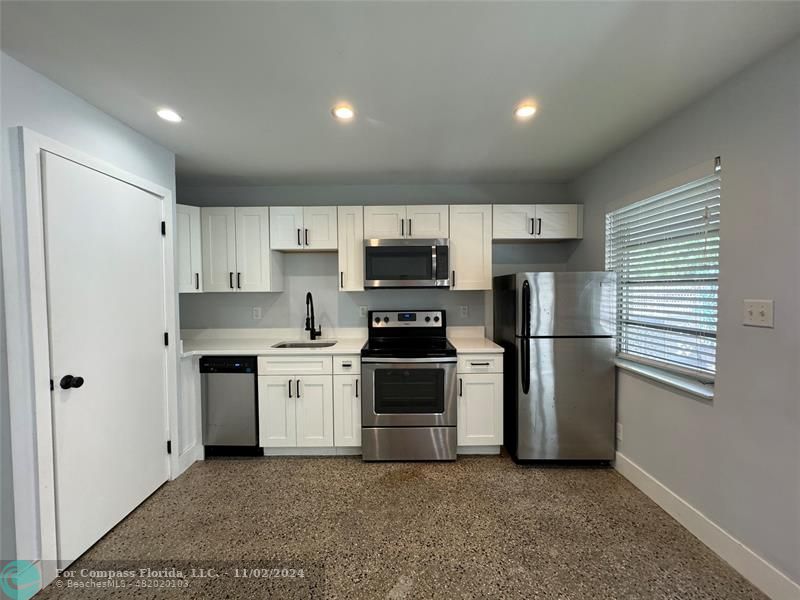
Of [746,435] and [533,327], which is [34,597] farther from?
[746,435]

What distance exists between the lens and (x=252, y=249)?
2941mm

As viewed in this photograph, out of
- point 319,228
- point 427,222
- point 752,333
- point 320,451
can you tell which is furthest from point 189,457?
point 752,333

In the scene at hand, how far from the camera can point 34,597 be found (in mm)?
A: 1477

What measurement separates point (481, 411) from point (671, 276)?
1.64 m

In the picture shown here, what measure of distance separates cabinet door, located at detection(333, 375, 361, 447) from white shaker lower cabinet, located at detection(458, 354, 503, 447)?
867mm

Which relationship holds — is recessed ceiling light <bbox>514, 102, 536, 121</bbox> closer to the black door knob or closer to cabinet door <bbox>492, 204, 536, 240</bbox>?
cabinet door <bbox>492, 204, 536, 240</bbox>

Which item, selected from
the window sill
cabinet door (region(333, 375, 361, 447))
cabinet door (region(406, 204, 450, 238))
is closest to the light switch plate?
the window sill

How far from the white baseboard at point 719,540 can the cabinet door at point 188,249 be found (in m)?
3.86

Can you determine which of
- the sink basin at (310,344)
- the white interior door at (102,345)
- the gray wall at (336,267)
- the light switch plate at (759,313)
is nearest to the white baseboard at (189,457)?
the white interior door at (102,345)

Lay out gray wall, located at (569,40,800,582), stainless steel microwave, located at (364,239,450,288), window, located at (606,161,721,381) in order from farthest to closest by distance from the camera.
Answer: stainless steel microwave, located at (364,239,450,288) < window, located at (606,161,721,381) < gray wall, located at (569,40,800,582)

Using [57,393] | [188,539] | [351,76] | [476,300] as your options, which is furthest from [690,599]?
[57,393]

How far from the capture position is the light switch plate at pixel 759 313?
143 cm

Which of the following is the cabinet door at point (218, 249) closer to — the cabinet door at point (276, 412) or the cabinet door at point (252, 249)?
the cabinet door at point (252, 249)

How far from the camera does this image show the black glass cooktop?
8.43 ft
